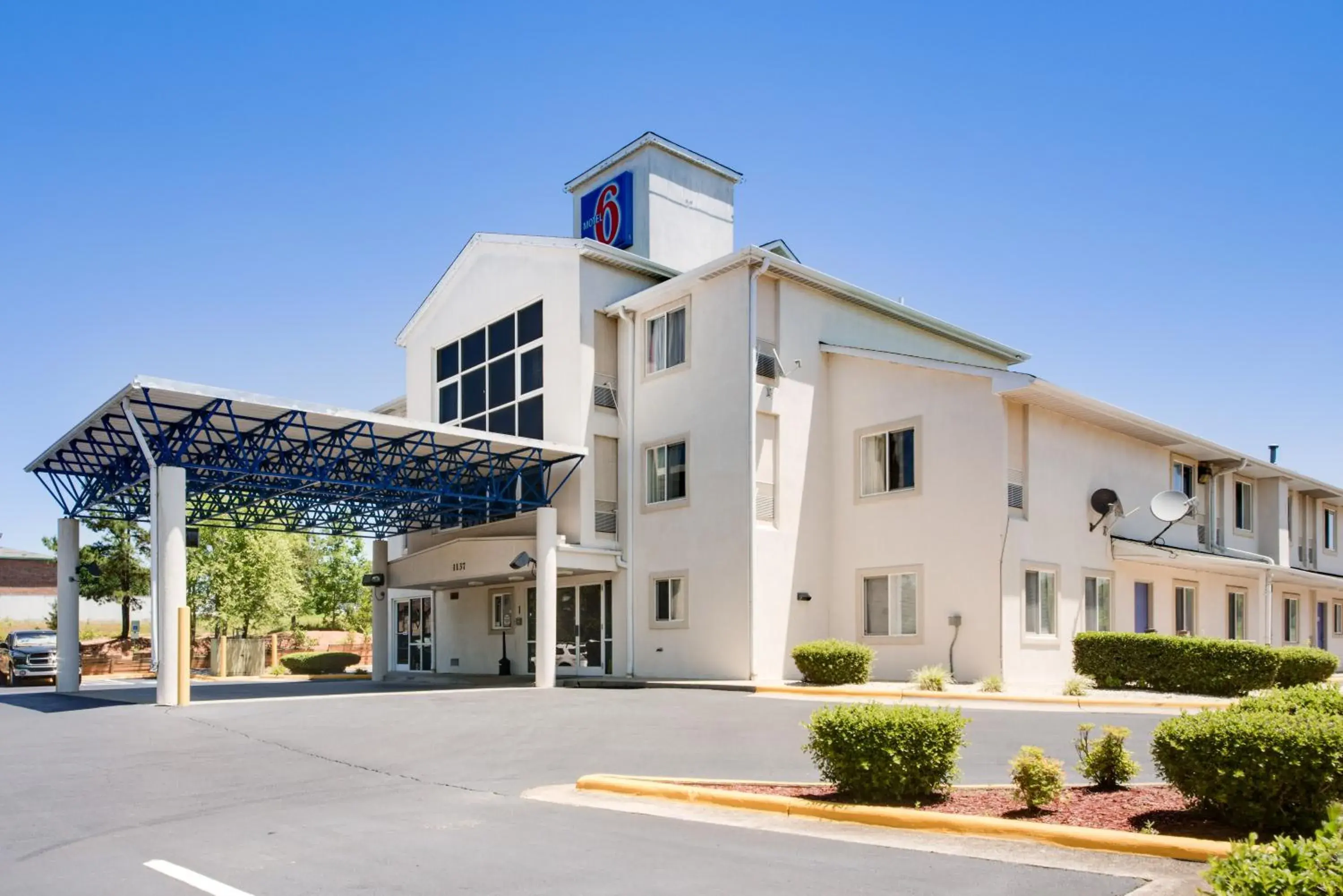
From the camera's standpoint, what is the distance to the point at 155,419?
64.7ft

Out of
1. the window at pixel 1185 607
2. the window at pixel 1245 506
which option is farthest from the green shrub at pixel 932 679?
the window at pixel 1245 506

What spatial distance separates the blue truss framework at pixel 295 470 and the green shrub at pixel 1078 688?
11.9m

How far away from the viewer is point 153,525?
65.2ft

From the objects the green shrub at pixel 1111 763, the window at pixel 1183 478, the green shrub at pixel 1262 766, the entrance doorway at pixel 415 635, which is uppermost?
the window at pixel 1183 478

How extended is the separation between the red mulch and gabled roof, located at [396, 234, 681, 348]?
18.9m

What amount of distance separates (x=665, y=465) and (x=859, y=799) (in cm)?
1738

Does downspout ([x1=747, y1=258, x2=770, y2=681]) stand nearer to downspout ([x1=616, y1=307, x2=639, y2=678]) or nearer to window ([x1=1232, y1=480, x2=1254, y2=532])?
downspout ([x1=616, y1=307, x2=639, y2=678])

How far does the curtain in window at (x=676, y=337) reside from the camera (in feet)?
84.6

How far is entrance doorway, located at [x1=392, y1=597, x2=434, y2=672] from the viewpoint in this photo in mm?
34781

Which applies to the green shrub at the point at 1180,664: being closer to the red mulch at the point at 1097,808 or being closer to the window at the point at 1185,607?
the window at the point at 1185,607

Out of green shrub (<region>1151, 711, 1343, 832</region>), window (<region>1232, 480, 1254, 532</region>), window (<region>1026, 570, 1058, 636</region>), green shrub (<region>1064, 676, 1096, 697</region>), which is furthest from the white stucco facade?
green shrub (<region>1151, 711, 1343, 832</region>)

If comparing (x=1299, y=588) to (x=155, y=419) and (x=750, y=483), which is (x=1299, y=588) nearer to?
(x=750, y=483)

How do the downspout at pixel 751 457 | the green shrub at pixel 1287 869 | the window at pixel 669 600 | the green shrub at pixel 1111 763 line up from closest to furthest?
the green shrub at pixel 1287 869 < the green shrub at pixel 1111 763 < the downspout at pixel 751 457 < the window at pixel 669 600

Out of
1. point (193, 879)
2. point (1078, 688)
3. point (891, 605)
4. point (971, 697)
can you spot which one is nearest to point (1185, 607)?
point (891, 605)
